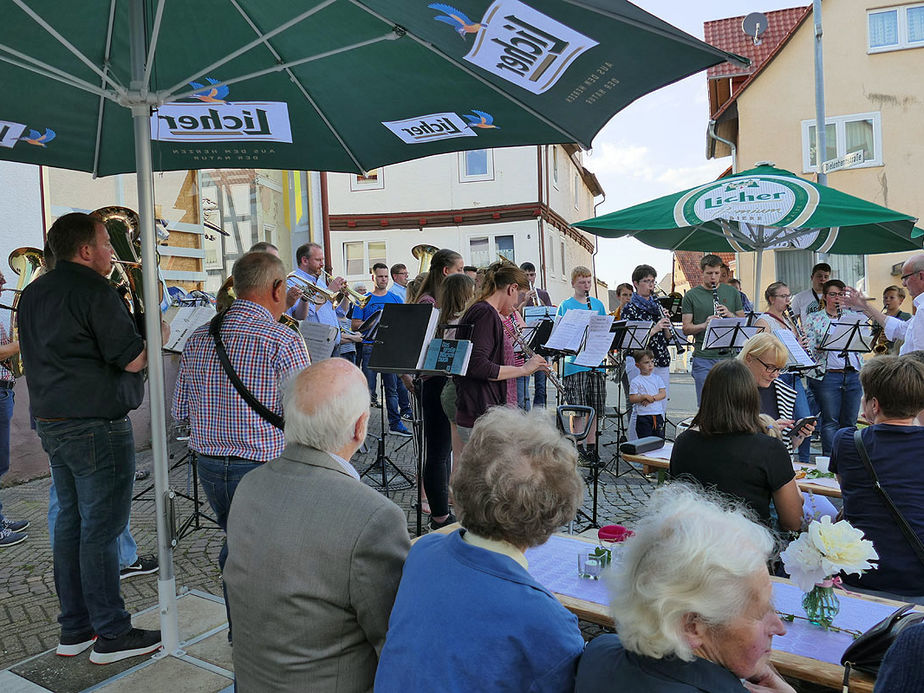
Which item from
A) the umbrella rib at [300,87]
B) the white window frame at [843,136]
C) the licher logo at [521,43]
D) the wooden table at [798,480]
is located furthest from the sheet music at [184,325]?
the white window frame at [843,136]

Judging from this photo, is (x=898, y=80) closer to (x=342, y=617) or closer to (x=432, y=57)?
(x=432, y=57)

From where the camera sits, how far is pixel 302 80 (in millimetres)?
3820

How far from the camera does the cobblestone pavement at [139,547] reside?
148 inches

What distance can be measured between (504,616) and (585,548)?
Answer: 1593mm

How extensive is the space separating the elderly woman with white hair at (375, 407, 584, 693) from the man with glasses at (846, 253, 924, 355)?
4.03 m

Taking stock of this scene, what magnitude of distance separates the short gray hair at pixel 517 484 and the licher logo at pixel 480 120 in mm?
2279

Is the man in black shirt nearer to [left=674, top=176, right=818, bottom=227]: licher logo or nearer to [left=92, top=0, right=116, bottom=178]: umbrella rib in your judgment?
[left=92, top=0, right=116, bottom=178]: umbrella rib

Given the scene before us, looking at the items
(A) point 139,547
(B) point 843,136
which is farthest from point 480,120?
(B) point 843,136

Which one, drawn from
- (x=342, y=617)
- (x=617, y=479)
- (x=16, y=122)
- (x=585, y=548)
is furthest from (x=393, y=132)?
(x=617, y=479)

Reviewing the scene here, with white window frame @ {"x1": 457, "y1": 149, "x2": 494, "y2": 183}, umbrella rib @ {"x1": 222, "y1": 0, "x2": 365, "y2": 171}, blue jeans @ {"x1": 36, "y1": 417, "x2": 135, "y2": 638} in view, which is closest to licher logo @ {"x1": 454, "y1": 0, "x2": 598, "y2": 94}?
umbrella rib @ {"x1": 222, "y1": 0, "x2": 365, "y2": 171}

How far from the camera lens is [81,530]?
3.21 meters

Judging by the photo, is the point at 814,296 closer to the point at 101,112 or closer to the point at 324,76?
the point at 324,76

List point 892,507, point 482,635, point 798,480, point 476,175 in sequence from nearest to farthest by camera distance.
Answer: point 482,635 < point 892,507 < point 798,480 < point 476,175

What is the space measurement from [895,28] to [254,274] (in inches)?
728
